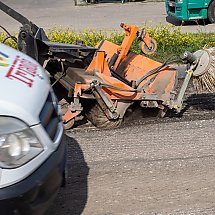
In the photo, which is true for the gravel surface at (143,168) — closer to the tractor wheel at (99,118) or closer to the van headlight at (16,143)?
the tractor wheel at (99,118)

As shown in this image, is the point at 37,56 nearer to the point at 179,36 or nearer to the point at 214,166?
the point at 214,166

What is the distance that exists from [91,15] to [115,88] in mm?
11336

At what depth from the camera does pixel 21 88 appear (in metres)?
3.06

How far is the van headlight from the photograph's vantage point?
2.87 meters

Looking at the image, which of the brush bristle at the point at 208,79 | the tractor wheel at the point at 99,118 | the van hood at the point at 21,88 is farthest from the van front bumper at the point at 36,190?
the brush bristle at the point at 208,79

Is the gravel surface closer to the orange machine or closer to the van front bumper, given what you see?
the orange machine

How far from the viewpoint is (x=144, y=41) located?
6.29 m

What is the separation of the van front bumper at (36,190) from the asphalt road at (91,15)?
32.6 feet

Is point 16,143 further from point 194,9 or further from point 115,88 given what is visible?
point 194,9

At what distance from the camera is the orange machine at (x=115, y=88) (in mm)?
5344

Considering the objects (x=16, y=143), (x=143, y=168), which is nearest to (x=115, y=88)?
(x=143, y=168)

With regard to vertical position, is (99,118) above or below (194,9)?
above

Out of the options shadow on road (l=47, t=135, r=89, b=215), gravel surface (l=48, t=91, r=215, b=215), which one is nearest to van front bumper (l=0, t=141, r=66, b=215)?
shadow on road (l=47, t=135, r=89, b=215)

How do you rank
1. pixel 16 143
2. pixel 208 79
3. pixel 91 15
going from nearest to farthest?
1. pixel 16 143
2. pixel 208 79
3. pixel 91 15
